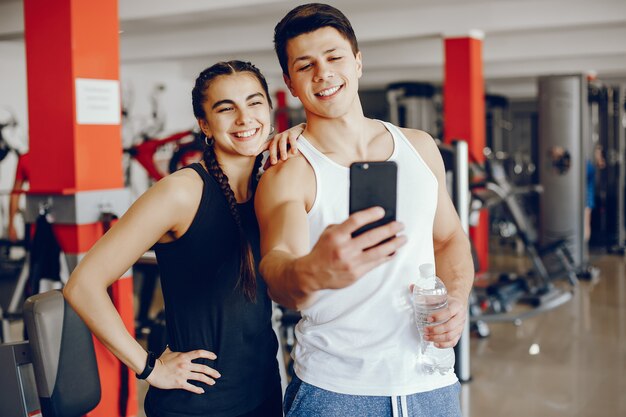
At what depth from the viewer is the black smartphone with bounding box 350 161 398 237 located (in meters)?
0.98

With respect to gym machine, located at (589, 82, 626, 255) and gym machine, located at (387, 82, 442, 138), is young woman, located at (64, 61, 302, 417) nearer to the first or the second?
gym machine, located at (589, 82, 626, 255)

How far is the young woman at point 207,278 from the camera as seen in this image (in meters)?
1.48

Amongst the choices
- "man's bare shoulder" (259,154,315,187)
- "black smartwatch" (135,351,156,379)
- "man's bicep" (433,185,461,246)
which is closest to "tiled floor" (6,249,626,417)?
"black smartwatch" (135,351,156,379)

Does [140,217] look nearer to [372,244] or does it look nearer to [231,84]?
[231,84]

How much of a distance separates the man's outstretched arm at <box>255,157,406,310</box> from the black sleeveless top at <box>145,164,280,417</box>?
0.27 m

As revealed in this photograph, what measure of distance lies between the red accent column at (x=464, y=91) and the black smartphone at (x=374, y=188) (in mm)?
6731

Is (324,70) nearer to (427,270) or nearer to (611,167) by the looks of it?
(427,270)

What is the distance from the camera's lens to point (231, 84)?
1580mm

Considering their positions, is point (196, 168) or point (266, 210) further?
point (196, 168)

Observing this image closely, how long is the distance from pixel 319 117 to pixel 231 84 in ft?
1.14

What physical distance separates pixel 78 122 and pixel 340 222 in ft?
8.52

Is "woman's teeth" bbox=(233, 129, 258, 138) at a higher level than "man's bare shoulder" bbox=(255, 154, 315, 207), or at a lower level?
higher

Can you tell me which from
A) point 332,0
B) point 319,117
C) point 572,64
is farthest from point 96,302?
point 572,64

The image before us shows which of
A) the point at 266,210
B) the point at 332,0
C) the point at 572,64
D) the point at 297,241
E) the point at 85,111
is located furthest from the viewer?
the point at 572,64
